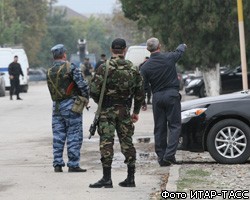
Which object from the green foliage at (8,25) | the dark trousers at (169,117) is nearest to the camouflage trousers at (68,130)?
the dark trousers at (169,117)

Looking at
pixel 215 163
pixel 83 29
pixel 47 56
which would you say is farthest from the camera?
pixel 83 29

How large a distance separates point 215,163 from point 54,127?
2.64 m

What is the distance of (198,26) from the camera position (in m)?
30.1

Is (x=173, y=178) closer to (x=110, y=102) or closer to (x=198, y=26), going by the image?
(x=110, y=102)

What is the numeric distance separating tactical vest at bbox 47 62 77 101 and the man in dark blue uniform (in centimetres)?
129

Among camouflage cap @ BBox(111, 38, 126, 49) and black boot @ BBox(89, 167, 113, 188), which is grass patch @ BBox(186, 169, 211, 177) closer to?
black boot @ BBox(89, 167, 113, 188)

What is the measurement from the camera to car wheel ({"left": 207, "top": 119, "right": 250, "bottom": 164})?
1323 cm

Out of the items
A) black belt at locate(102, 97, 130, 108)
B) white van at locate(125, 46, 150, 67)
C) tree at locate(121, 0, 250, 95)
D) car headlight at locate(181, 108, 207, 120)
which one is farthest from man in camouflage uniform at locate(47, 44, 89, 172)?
white van at locate(125, 46, 150, 67)

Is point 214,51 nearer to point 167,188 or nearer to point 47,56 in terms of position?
point 167,188

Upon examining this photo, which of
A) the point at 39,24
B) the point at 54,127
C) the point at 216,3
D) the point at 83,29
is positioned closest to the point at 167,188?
the point at 54,127

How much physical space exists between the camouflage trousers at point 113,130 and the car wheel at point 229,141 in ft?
9.29

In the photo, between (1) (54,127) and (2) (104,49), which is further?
(2) (104,49)

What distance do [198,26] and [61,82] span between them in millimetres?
18074

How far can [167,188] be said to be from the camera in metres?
10.5
